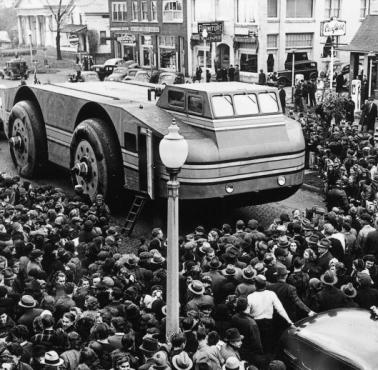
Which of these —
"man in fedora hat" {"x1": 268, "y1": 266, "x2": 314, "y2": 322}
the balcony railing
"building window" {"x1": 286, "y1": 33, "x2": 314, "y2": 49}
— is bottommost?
"man in fedora hat" {"x1": 268, "y1": 266, "x2": 314, "y2": 322}

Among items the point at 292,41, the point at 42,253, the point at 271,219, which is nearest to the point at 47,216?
the point at 42,253

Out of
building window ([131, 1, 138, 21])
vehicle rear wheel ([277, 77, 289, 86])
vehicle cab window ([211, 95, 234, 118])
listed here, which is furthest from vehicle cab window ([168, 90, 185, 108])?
building window ([131, 1, 138, 21])

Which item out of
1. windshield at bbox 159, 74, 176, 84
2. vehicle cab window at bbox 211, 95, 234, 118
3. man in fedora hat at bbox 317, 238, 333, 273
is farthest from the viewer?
windshield at bbox 159, 74, 176, 84

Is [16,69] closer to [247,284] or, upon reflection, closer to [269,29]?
[269,29]

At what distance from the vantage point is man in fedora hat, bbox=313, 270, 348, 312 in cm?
896

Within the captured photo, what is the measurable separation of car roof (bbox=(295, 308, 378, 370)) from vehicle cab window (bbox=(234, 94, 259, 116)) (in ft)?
20.1

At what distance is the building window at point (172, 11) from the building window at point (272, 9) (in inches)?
339

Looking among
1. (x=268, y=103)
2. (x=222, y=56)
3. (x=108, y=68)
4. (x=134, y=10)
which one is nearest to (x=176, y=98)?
(x=268, y=103)

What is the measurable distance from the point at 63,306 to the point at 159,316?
1191 millimetres

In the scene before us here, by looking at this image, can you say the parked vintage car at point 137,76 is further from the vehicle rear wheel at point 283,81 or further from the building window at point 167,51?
the building window at point 167,51

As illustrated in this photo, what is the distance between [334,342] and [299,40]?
36952 mm

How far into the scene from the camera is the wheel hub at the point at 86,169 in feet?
50.2

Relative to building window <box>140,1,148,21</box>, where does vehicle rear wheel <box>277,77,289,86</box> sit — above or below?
below

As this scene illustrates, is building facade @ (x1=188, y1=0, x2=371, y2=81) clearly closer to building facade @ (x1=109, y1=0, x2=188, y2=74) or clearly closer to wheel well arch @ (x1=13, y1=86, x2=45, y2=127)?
building facade @ (x1=109, y1=0, x2=188, y2=74)
